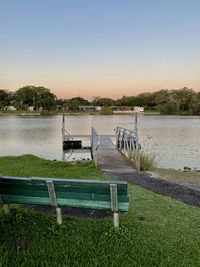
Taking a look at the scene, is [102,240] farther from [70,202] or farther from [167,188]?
[167,188]

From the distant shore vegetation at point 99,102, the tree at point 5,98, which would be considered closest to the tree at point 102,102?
the distant shore vegetation at point 99,102

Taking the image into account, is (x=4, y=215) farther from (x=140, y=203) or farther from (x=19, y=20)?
(x=19, y=20)

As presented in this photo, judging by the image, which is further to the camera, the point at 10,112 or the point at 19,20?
the point at 10,112

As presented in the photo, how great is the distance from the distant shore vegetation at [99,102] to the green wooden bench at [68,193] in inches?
4116

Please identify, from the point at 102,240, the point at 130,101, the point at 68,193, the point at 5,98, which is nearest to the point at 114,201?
the point at 102,240

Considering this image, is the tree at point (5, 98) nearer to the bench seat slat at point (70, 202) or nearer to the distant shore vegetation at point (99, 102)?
the distant shore vegetation at point (99, 102)

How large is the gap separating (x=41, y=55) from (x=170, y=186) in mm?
30524

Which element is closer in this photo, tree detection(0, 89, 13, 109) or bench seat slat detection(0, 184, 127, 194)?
bench seat slat detection(0, 184, 127, 194)

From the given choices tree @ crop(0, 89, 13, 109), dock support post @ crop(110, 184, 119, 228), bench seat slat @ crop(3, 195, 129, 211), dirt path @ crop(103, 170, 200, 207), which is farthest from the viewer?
tree @ crop(0, 89, 13, 109)

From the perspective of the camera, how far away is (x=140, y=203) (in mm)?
6957

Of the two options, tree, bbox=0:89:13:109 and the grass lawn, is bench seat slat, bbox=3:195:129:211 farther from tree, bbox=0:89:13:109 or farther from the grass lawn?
tree, bbox=0:89:13:109

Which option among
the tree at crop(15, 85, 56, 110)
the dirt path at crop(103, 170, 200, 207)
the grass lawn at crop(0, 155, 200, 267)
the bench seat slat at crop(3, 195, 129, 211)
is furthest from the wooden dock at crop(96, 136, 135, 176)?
the tree at crop(15, 85, 56, 110)

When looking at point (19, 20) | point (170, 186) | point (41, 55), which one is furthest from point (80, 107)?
point (170, 186)

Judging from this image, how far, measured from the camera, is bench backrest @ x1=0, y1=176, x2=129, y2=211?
4.91 m
